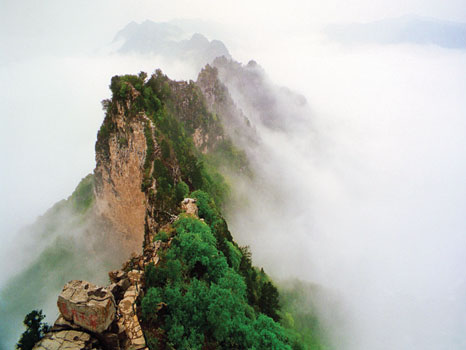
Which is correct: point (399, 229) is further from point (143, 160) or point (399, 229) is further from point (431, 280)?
point (143, 160)

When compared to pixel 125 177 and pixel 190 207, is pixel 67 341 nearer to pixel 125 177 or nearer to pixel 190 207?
pixel 190 207

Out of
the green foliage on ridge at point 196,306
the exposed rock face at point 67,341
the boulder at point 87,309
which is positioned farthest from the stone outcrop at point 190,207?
the exposed rock face at point 67,341

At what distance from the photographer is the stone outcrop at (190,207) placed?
91.0 ft

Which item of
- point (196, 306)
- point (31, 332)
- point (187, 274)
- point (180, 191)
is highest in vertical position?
point (180, 191)

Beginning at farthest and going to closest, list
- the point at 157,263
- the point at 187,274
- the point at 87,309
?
the point at 187,274 → the point at 157,263 → the point at 87,309

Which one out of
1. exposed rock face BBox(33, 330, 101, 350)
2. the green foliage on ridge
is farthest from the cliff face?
exposed rock face BBox(33, 330, 101, 350)

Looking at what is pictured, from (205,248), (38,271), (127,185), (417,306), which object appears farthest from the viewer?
(417,306)

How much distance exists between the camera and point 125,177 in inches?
1462

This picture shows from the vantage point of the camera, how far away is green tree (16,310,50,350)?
43.1 feet

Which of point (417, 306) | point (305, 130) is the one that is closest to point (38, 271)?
point (417, 306)

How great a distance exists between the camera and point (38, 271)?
196 feet

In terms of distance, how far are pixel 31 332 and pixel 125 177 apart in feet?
82.8

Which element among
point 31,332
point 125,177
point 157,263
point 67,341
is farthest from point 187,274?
point 125,177

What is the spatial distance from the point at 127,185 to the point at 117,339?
27.3 metres
